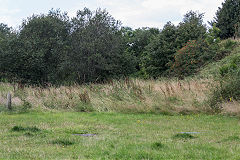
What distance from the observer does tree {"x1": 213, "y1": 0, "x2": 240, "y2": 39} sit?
39.1m

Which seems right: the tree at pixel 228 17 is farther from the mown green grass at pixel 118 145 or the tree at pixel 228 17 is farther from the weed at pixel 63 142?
the weed at pixel 63 142

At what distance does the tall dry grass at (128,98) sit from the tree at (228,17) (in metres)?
25.4

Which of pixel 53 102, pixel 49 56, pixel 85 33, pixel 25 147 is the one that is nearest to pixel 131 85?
pixel 53 102

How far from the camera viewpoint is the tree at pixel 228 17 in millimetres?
39053

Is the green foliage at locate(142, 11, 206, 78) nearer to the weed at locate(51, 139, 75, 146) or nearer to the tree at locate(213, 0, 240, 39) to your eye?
the tree at locate(213, 0, 240, 39)

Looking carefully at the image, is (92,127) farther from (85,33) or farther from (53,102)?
(85,33)

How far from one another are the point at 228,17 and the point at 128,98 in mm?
28885

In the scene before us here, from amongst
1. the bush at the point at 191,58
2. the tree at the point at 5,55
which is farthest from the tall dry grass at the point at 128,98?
the tree at the point at 5,55

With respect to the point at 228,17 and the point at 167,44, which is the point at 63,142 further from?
the point at 228,17

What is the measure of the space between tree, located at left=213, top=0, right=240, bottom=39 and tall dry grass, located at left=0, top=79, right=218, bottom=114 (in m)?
25.4

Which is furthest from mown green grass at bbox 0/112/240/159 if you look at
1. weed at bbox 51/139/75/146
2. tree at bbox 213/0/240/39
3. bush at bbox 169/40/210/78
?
tree at bbox 213/0/240/39

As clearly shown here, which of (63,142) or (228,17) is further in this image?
(228,17)

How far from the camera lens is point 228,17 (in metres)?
A: 39.7

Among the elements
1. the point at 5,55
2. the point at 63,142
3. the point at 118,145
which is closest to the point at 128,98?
the point at 63,142
